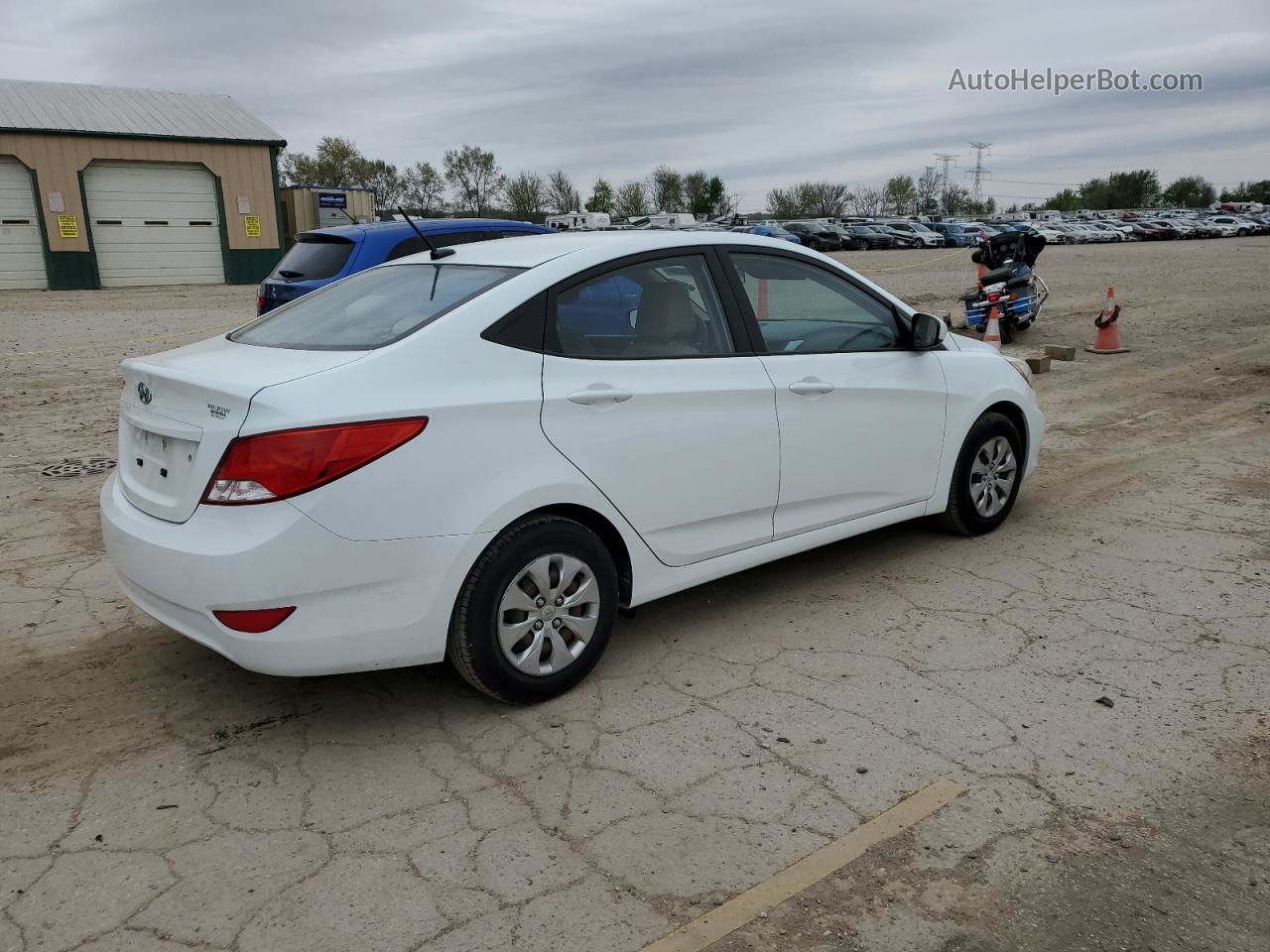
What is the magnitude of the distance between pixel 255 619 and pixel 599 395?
4.49 ft

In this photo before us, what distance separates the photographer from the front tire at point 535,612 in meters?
3.32

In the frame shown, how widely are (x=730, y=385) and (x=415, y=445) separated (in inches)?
54.5

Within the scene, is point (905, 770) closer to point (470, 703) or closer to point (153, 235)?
point (470, 703)

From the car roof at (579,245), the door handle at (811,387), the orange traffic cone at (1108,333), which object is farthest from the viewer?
the orange traffic cone at (1108,333)

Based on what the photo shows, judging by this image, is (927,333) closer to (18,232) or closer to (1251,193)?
(18,232)

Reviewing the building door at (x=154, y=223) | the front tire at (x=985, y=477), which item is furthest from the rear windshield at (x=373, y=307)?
the building door at (x=154, y=223)

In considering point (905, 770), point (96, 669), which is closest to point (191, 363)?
point (96, 669)

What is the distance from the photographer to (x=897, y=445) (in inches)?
185

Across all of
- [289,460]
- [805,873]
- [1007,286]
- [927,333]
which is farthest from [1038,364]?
[289,460]

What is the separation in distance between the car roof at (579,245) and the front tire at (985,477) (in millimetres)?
1550

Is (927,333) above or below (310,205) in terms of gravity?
below

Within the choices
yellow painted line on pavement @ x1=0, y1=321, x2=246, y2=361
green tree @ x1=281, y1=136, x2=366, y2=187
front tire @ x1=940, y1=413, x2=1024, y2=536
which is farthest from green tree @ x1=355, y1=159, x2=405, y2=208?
front tire @ x1=940, y1=413, x2=1024, y2=536

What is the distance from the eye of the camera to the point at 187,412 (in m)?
3.24

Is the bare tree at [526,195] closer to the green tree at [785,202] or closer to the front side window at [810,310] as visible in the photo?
the green tree at [785,202]
